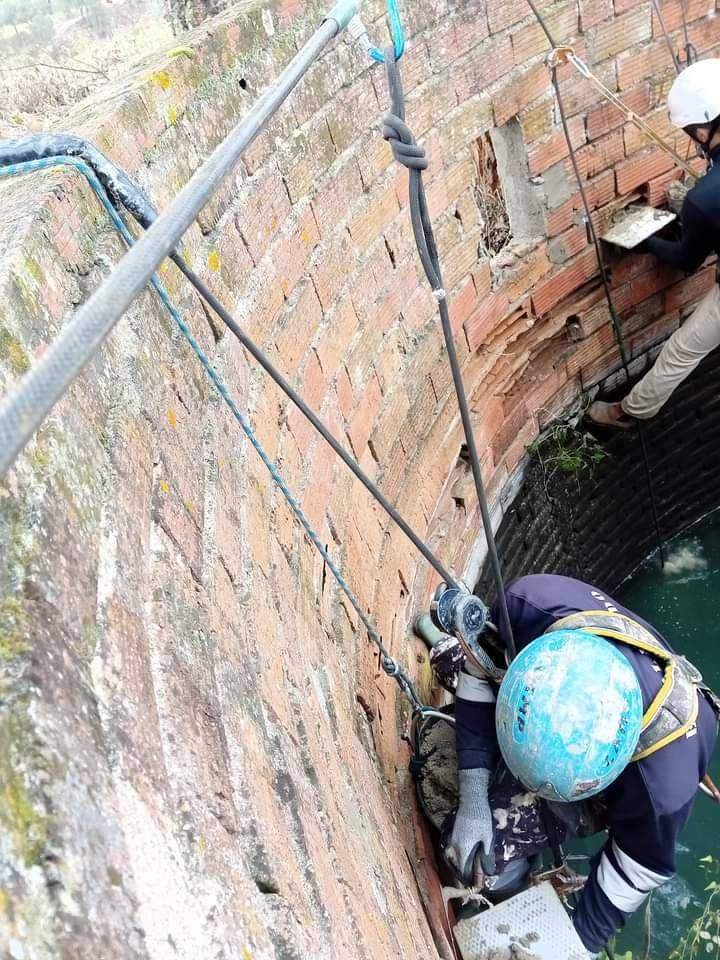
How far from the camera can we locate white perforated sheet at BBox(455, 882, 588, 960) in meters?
2.53

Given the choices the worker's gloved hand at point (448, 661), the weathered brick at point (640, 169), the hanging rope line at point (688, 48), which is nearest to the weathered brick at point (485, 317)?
the weathered brick at point (640, 169)

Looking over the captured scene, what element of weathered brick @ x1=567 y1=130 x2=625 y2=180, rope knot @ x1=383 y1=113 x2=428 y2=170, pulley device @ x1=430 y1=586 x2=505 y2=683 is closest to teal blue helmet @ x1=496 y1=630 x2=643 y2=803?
pulley device @ x1=430 y1=586 x2=505 y2=683

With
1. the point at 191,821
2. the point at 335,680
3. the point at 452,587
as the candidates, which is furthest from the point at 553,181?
the point at 191,821

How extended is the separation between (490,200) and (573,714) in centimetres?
269

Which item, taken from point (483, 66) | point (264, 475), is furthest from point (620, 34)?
point (264, 475)

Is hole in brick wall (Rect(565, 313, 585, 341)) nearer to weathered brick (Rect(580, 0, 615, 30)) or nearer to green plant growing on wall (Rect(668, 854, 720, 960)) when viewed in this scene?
weathered brick (Rect(580, 0, 615, 30))

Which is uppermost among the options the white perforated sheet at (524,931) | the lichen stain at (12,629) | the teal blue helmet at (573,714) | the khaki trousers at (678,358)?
the khaki trousers at (678,358)

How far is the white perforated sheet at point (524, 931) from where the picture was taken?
2.53 m

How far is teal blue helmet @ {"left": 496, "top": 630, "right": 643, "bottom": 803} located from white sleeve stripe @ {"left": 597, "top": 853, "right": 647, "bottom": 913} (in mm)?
501

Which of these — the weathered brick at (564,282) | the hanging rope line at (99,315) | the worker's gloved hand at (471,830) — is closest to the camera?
the hanging rope line at (99,315)

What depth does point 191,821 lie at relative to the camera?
1.17 metres

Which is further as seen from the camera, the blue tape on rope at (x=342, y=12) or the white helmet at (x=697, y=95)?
the white helmet at (x=697, y=95)

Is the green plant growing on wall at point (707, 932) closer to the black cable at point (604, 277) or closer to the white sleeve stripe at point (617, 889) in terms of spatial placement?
the white sleeve stripe at point (617, 889)

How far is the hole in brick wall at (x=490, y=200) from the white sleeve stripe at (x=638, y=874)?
2725mm
